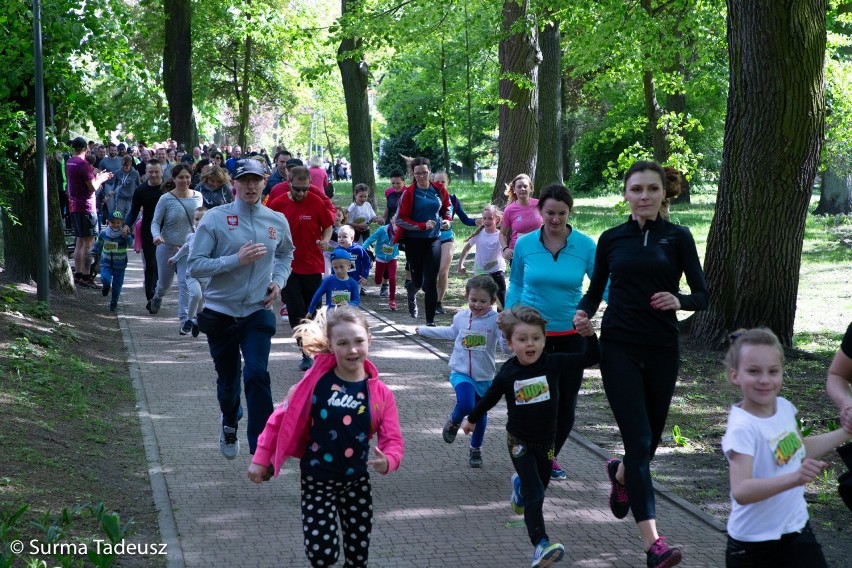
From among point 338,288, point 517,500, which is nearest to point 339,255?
point 338,288

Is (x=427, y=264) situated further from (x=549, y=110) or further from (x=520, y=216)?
(x=549, y=110)

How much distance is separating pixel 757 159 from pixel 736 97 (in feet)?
2.32

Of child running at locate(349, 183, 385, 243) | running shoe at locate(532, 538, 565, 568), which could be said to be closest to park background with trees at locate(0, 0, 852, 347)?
child running at locate(349, 183, 385, 243)

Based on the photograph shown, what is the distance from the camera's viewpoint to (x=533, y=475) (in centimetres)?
590

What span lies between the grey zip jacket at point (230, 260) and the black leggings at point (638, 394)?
2672 millimetres

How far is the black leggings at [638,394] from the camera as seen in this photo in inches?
227

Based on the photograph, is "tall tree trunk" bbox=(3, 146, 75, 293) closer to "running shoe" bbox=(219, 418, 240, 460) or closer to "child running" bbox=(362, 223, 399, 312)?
"child running" bbox=(362, 223, 399, 312)

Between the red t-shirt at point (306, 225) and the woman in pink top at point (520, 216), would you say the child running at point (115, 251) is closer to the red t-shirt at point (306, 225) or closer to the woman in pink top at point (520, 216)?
the red t-shirt at point (306, 225)

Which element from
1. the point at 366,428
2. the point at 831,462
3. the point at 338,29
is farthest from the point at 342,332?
the point at 338,29

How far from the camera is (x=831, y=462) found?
8.14m

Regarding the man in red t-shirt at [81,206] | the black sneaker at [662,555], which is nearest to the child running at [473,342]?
the black sneaker at [662,555]

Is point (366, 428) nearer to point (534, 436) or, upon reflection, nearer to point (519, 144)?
point (534, 436)

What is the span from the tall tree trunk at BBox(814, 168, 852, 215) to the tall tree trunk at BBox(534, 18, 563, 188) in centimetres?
1213

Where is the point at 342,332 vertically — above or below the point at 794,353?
above
